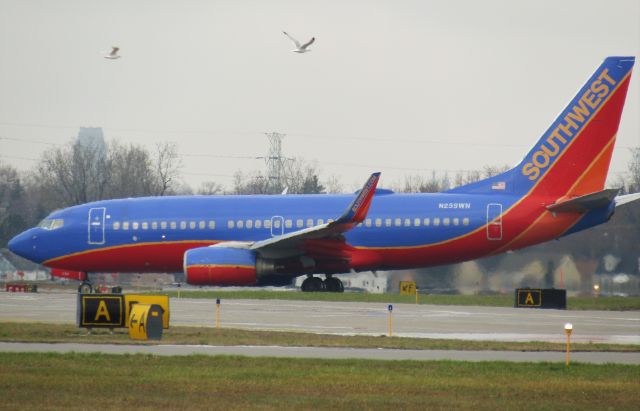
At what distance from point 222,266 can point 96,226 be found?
6616mm

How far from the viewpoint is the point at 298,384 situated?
735 inches

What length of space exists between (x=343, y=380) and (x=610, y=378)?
4.58 meters

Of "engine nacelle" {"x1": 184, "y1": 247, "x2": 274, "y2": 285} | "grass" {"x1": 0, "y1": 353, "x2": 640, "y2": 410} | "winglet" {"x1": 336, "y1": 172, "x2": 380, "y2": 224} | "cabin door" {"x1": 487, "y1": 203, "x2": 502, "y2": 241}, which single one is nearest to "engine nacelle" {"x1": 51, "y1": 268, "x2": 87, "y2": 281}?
"engine nacelle" {"x1": 184, "y1": 247, "x2": 274, "y2": 285}

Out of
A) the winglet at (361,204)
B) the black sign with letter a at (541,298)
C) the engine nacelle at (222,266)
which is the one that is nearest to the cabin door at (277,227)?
the engine nacelle at (222,266)

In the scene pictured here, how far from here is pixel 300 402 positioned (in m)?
17.0

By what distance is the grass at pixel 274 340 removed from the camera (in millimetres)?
25625

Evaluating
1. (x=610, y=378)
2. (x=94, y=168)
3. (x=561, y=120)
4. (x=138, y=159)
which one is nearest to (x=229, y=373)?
(x=610, y=378)

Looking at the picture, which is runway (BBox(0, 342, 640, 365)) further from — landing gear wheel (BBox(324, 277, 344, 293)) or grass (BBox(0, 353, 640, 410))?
landing gear wheel (BBox(324, 277, 344, 293))

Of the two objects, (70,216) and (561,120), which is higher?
(561,120)

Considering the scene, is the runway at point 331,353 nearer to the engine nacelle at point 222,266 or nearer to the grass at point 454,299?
the engine nacelle at point 222,266

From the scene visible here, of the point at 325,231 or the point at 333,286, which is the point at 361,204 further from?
the point at 333,286

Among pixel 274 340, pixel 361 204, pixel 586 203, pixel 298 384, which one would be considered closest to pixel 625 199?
pixel 586 203

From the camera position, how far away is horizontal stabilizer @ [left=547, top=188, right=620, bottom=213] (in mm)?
42250

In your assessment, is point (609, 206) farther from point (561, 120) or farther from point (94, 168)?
point (94, 168)
